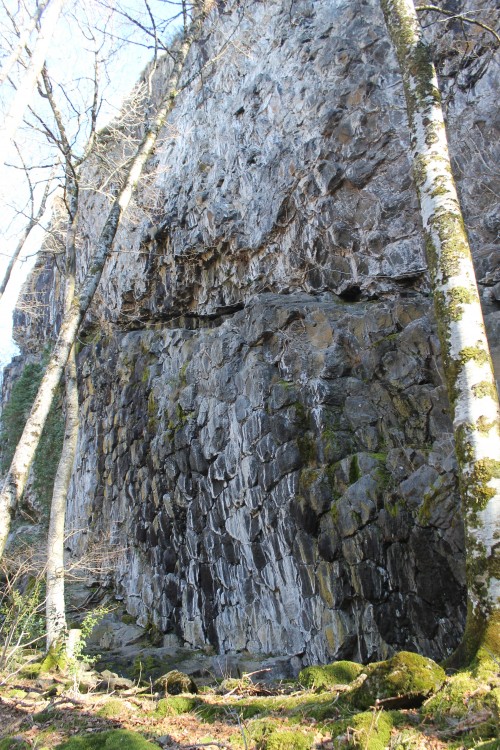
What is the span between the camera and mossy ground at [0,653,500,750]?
3180 millimetres

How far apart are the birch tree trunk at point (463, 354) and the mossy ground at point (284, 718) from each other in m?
0.63

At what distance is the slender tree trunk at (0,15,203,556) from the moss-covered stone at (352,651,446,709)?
4.04m

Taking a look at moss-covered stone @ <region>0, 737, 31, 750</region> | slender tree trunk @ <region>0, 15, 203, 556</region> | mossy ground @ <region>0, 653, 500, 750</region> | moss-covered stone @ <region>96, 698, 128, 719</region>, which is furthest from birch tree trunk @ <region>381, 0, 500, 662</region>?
slender tree trunk @ <region>0, 15, 203, 556</region>

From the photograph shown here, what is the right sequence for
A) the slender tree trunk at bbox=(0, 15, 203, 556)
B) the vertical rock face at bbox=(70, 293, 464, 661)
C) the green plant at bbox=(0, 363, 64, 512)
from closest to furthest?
1. the slender tree trunk at bbox=(0, 15, 203, 556)
2. the vertical rock face at bbox=(70, 293, 464, 661)
3. the green plant at bbox=(0, 363, 64, 512)

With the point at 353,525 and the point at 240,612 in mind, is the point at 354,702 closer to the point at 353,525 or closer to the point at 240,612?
the point at 353,525

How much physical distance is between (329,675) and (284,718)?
1.41 metres

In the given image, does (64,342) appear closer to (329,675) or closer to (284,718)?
(329,675)

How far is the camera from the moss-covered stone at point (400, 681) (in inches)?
143

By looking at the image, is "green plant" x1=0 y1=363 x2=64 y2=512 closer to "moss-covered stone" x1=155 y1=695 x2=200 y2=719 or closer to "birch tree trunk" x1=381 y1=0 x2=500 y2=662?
"moss-covered stone" x1=155 y1=695 x2=200 y2=719

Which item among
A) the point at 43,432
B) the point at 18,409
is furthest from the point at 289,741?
the point at 18,409

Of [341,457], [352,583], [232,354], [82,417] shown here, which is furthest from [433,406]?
[82,417]

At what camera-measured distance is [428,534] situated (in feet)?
26.9

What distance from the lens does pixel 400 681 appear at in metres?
3.69

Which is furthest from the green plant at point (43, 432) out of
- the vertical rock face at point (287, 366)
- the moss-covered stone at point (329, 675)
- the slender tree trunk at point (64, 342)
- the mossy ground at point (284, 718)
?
the moss-covered stone at point (329, 675)
